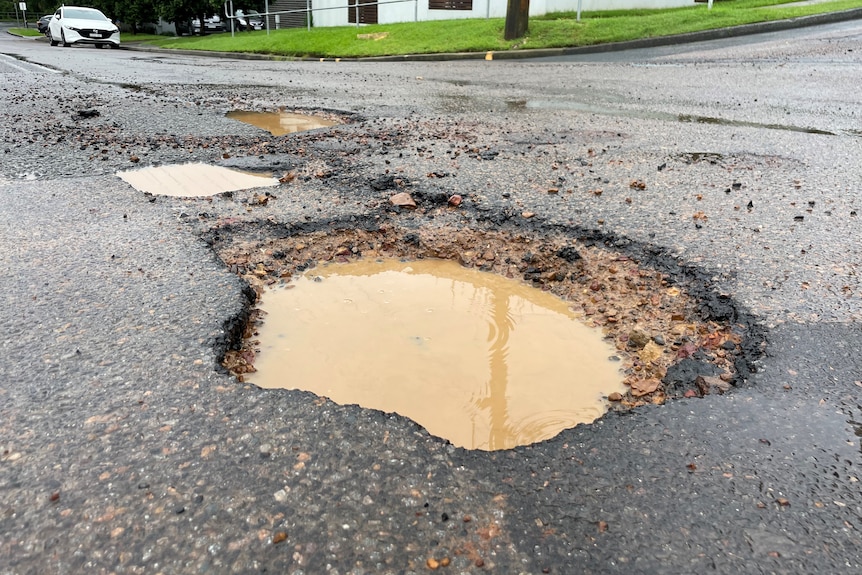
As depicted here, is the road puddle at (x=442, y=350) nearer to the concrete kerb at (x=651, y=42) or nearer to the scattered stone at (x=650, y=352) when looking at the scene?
the scattered stone at (x=650, y=352)

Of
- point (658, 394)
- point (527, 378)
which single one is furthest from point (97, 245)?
point (658, 394)

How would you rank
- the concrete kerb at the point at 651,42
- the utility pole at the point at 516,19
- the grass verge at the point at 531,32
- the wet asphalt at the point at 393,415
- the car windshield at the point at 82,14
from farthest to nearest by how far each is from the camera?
the car windshield at the point at 82,14
the utility pole at the point at 516,19
the grass verge at the point at 531,32
the concrete kerb at the point at 651,42
the wet asphalt at the point at 393,415

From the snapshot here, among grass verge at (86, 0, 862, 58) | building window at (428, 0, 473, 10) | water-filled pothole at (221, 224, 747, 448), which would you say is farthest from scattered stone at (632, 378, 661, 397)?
building window at (428, 0, 473, 10)

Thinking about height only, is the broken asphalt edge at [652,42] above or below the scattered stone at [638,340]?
above

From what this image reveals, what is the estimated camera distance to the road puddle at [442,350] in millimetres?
2164

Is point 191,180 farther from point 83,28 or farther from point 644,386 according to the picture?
point 83,28

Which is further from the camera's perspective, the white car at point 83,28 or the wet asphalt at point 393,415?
the white car at point 83,28

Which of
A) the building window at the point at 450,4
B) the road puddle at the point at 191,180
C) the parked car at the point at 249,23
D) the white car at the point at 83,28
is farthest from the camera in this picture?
the parked car at the point at 249,23

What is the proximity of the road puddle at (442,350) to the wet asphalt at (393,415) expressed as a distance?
0.26 m

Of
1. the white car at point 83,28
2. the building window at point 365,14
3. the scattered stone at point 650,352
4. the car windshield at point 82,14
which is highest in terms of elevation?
the building window at point 365,14

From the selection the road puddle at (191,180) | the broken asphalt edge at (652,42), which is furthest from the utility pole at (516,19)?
the road puddle at (191,180)

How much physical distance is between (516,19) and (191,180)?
13024 millimetres

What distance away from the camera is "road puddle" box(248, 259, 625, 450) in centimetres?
216

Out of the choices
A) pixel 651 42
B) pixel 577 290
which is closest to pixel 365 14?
pixel 651 42
